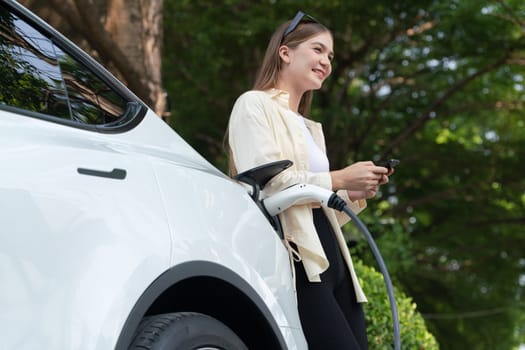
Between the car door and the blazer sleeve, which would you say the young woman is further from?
the car door

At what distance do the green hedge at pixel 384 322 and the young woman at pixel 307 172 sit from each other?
62.1 inches

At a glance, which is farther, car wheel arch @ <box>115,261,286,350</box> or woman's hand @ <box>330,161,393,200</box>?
woman's hand @ <box>330,161,393,200</box>

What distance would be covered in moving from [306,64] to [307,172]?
50 cm

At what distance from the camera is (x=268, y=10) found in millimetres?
10484

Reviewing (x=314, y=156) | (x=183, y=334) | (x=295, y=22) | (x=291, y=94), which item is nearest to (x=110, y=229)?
(x=183, y=334)

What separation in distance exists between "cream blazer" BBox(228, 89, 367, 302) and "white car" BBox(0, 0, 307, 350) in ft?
0.43

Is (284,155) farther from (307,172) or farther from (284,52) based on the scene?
(284,52)

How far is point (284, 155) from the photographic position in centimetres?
295

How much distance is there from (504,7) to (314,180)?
23.4 feet

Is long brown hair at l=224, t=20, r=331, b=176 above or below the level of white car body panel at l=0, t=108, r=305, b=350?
above

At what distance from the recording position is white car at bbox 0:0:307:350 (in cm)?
172

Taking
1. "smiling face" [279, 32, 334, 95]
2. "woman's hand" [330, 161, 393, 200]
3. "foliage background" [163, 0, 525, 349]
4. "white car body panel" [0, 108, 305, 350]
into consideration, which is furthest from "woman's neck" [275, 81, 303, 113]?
"foliage background" [163, 0, 525, 349]

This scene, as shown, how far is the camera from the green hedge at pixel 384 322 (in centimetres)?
457

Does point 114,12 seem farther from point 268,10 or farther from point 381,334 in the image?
point 268,10
